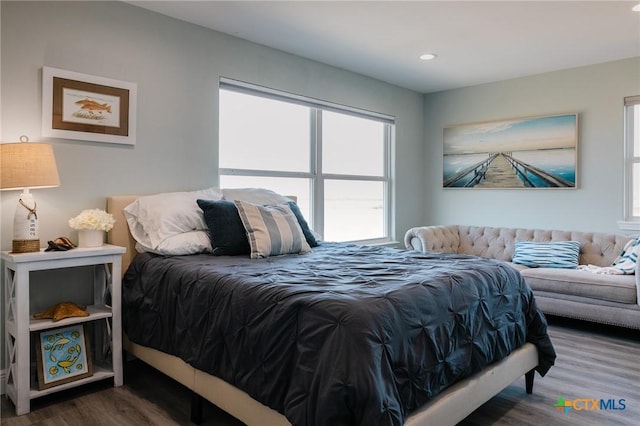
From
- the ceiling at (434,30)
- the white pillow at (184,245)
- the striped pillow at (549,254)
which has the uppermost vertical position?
the ceiling at (434,30)

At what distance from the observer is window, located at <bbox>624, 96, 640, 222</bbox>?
423 centimetres

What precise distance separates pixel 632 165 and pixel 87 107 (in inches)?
189

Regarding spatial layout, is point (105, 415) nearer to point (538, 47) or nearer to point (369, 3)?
point (369, 3)

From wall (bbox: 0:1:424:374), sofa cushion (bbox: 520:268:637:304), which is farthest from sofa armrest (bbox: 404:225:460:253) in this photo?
wall (bbox: 0:1:424:374)

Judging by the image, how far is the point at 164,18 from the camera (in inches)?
124

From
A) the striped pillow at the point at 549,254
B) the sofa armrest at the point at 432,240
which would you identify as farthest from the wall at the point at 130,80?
the striped pillow at the point at 549,254

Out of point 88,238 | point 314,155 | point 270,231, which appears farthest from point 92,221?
point 314,155

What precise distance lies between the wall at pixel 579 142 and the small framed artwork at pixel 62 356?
14.2ft

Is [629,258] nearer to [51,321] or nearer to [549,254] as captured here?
[549,254]

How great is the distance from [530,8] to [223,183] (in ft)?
8.68

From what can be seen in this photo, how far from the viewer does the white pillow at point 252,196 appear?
3.26 meters

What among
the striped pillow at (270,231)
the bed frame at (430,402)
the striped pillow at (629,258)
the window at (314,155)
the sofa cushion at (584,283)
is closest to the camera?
the bed frame at (430,402)

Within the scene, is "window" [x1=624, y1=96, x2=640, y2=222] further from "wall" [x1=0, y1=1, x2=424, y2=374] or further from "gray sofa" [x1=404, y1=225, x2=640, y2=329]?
"wall" [x1=0, y1=1, x2=424, y2=374]

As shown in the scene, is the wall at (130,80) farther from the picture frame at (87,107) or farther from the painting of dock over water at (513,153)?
the painting of dock over water at (513,153)
